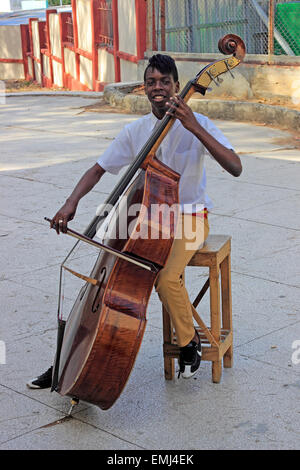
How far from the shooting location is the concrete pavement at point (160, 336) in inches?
123

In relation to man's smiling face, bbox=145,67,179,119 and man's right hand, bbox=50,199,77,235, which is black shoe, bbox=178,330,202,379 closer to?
man's right hand, bbox=50,199,77,235

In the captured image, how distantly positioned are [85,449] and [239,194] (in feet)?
14.5

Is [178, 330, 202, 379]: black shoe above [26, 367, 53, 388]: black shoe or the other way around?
above

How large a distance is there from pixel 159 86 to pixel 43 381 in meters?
1.45

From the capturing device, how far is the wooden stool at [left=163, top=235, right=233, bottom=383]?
3445 millimetres

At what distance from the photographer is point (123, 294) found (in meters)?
3.07

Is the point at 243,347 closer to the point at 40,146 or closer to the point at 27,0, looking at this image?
the point at 40,146

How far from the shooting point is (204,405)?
3352mm

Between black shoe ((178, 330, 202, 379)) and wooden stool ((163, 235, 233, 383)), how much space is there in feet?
0.16

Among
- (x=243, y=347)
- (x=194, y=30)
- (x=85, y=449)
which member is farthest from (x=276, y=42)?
(x=85, y=449)

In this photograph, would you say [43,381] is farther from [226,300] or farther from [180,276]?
[226,300]

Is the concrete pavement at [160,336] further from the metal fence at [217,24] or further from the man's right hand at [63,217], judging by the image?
the metal fence at [217,24]

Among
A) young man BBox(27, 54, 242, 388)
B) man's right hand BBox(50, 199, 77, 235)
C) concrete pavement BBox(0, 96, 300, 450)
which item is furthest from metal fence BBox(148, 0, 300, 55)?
man's right hand BBox(50, 199, 77, 235)

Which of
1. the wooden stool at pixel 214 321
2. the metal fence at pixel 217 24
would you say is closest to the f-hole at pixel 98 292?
the wooden stool at pixel 214 321
